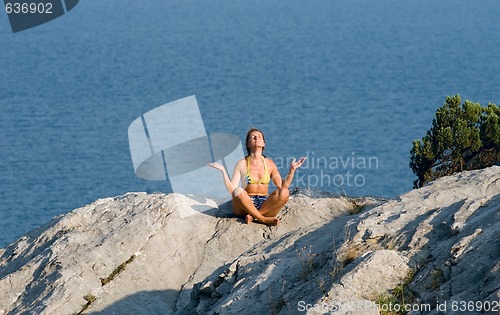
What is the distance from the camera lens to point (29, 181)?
80938 mm

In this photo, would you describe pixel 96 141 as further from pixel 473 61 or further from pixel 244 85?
pixel 473 61

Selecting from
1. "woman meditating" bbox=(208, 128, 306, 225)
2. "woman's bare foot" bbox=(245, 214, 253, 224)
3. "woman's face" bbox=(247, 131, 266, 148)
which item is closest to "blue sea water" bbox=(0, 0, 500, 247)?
"woman meditating" bbox=(208, 128, 306, 225)

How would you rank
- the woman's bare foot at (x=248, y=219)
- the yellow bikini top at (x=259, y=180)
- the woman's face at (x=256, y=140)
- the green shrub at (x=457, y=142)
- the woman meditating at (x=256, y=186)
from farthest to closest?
the green shrub at (x=457, y=142)
the yellow bikini top at (x=259, y=180)
the woman's face at (x=256, y=140)
the woman's bare foot at (x=248, y=219)
the woman meditating at (x=256, y=186)

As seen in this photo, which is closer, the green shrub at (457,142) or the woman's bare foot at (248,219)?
the woman's bare foot at (248,219)

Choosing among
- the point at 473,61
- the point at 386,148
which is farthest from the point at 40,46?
the point at 386,148

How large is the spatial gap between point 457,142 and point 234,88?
3919 inches

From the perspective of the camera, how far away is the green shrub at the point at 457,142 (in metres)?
24.9

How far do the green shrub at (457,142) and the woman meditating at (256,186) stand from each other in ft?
23.7

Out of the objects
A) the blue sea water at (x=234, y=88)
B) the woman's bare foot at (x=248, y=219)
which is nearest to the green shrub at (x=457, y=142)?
the woman's bare foot at (x=248, y=219)

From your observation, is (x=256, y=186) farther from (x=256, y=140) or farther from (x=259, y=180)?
(x=256, y=140)

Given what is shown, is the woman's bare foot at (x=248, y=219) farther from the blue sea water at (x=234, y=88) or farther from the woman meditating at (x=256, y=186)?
the blue sea water at (x=234, y=88)

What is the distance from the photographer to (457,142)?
25094mm

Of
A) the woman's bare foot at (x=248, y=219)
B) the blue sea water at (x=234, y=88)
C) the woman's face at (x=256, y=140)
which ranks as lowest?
the blue sea water at (x=234, y=88)

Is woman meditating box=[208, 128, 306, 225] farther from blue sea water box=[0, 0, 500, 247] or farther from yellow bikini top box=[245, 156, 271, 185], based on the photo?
blue sea water box=[0, 0, 500, 247]
